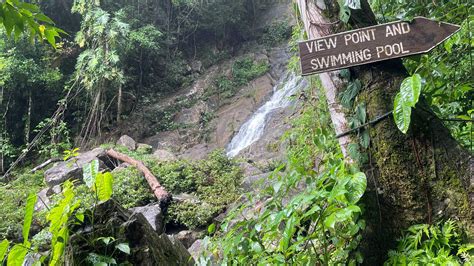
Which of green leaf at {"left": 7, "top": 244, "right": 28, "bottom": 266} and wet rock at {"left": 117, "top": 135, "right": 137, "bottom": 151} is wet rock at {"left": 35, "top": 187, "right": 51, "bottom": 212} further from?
green leaf at {"left": 7, "top": 244, "right": 28, "bottom": 266}

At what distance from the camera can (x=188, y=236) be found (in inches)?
249

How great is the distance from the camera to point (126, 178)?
7.79 m

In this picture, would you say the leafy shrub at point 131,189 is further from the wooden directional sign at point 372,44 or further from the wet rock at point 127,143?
the wooden directional sign at point 372,44

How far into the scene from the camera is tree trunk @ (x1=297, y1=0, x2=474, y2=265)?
5.10 feet

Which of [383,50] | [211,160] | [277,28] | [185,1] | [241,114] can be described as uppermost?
[185,1]

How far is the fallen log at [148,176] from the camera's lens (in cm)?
718

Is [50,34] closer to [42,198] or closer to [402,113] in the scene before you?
[402,113]

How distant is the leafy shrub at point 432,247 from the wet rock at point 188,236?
5.08 meters

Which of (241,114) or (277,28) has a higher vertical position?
(277,28)

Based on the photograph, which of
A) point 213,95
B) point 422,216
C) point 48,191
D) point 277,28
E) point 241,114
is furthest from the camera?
point 277,28

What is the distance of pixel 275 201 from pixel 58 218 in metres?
0.90

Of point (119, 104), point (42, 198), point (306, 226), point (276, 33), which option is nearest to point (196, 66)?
point (276, 33)

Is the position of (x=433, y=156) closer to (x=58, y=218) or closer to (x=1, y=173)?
(x=58, y=218)

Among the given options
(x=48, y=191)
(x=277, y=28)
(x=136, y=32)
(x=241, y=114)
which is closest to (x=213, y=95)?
(x=241, y=114)
